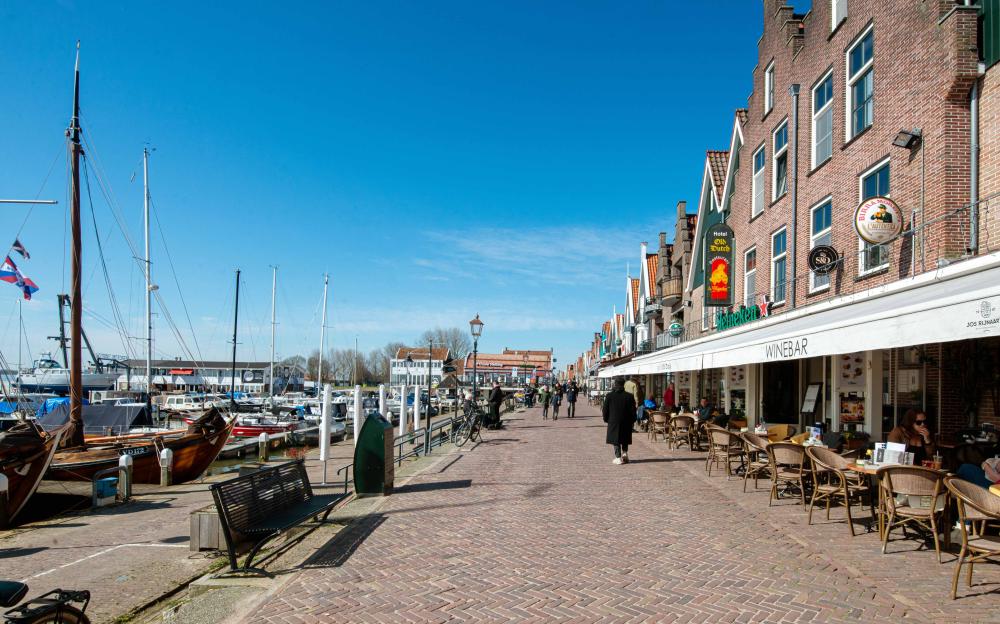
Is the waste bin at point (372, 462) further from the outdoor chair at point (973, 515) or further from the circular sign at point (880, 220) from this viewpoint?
the circular sign at point (880, 220)

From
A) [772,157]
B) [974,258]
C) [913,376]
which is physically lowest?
[913,376]

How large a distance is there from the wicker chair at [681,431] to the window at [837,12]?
914 cm

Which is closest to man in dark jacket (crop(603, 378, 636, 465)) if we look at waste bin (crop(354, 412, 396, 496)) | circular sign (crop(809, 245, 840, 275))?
circular sign (crop(809, 245, 840, 275))

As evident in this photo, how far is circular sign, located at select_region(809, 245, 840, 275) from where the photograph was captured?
43.7 feet

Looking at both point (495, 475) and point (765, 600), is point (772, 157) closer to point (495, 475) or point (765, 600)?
point (495, 475)

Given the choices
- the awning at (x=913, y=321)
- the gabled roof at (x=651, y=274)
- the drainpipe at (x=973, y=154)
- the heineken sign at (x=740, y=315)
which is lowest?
the awning at (x=913, y=321)

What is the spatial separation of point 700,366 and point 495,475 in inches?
171

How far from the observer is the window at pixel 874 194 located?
37.9ft

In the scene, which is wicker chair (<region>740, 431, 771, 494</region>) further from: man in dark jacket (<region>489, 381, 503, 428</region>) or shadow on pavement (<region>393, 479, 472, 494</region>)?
man in dark jacket (<region>489, 381, 503, 428</region>)

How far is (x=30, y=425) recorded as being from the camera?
14312 mm

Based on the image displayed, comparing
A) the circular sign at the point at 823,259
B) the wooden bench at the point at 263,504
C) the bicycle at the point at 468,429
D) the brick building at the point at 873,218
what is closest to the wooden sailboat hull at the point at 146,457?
the bicycle at the point at 468,429

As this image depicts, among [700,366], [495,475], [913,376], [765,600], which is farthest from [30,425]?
[913,376]

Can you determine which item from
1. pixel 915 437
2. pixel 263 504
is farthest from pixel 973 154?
pixel 263 504

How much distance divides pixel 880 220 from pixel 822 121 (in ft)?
15.6
